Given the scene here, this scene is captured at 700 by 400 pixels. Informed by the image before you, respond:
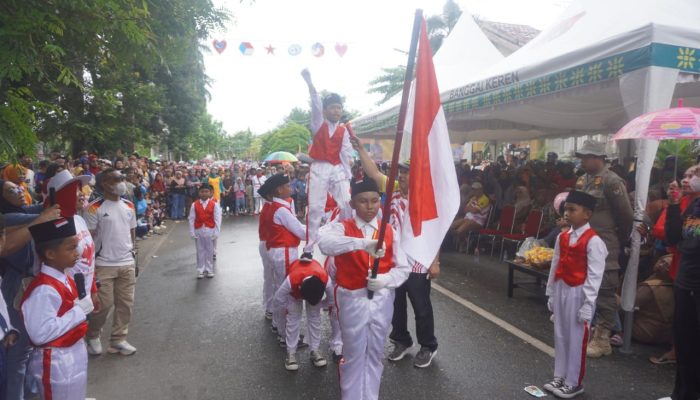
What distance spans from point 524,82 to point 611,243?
295cm

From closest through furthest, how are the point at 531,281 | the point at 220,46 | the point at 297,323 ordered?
the point at 297,323 < the point at 531,281 < the point at 220,46

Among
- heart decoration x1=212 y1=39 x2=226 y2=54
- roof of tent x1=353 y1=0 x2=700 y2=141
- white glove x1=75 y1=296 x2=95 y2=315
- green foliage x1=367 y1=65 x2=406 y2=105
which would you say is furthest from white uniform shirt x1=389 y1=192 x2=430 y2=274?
green foliage x1=367 y1=65 x2=406 y2=105

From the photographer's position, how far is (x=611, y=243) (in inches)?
182

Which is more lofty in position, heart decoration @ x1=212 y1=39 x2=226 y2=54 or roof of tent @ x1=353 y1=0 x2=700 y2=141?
heart decoration @ x1=212 y1=39 x2=226 y2=54

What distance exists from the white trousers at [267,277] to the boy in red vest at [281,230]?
7.2 inches

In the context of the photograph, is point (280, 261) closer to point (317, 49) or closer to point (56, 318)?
point (56, 318)

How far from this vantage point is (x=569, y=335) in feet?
12.1

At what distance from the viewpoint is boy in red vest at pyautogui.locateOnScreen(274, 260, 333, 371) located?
13.1 ft

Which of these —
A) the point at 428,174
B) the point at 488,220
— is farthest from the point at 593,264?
the point at 488,220

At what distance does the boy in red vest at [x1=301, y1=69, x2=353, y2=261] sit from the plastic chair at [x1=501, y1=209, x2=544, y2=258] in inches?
188

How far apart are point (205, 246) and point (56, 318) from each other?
5.27 m

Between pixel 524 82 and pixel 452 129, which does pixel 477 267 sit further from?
pixel 452 129

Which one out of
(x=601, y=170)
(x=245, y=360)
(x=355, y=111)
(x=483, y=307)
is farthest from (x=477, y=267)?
(x=355, y=111)

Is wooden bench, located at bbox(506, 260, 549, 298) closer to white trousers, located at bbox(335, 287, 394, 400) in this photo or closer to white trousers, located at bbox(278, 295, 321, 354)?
white trousers, located at bbox(278, 295, 321, 354)
